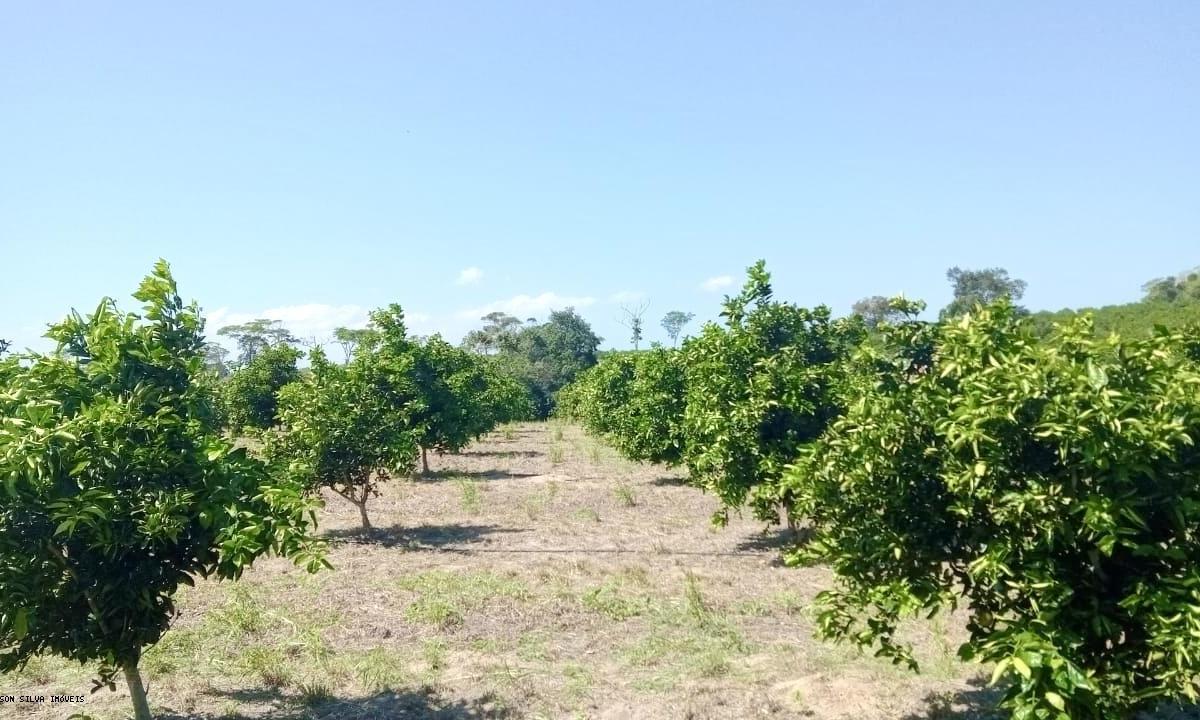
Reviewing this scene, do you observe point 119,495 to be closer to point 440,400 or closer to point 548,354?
point 440,400

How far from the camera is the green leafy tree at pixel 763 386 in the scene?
512 inches

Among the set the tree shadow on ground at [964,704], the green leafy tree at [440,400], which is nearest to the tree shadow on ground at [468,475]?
the green leafy tree at [440,400]

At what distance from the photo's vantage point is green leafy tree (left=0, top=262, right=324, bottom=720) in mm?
5457

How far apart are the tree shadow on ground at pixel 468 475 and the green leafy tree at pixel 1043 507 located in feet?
77.1

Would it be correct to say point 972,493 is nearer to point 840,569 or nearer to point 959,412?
point 959,412

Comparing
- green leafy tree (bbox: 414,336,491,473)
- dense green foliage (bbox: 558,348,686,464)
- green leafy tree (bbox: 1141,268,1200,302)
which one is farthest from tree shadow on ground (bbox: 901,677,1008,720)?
green leafy tree (bbox: 1141,268,1200,302)

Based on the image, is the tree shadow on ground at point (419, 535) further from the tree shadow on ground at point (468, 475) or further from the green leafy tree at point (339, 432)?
the tree shadow on ground at point (468, 475)

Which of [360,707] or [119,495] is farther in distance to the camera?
[360,707]

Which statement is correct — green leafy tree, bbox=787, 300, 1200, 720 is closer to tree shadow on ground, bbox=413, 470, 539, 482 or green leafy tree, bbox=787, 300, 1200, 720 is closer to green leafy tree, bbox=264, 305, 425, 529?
green leafy tree, bbox=264, 305, 425, 529

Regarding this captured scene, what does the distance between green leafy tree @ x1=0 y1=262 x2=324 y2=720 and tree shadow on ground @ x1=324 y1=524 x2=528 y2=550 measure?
1039 centimetres

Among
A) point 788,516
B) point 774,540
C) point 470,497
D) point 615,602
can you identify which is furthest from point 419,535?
point 788,516

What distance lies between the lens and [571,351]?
86.2 metres

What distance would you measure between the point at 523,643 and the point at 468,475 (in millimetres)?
20251

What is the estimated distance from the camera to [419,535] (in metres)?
17.9
